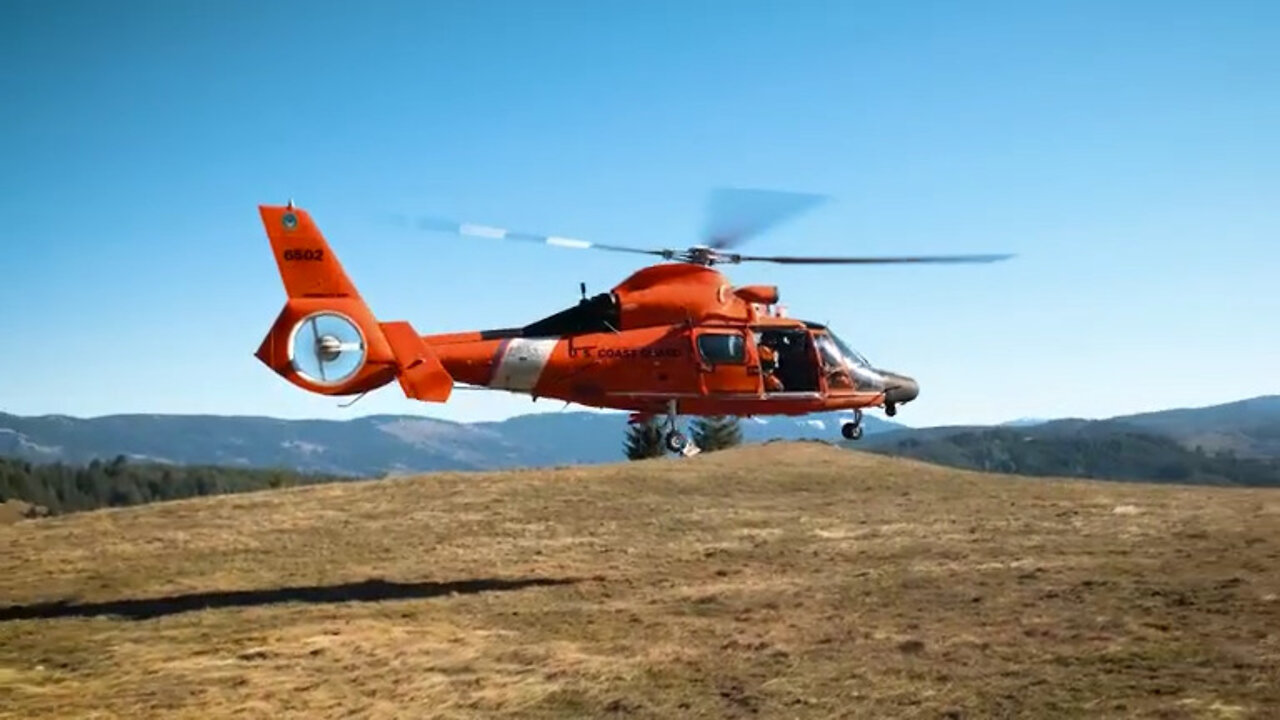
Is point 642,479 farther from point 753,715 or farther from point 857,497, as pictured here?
point 753,715

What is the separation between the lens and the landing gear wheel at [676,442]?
23.9m

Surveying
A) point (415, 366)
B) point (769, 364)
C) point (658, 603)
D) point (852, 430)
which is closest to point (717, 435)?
point (658, 603)

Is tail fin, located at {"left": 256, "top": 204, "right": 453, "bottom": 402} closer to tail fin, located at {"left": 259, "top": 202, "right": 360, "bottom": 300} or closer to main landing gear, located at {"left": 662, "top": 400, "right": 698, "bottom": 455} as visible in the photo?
tail fin, located at {"left": 259, "top": 202, "right": 360, "bottom": 300}

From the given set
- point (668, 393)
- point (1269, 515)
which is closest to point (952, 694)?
point (668, 393)

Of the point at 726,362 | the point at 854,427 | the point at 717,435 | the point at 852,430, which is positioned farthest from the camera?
the point at 717,435

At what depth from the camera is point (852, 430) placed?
2609 centimetres

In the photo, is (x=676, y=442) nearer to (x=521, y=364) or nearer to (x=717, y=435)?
(x=521, y=364)

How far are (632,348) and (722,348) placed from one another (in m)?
2.23

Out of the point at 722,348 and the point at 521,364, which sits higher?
the point at 722,348

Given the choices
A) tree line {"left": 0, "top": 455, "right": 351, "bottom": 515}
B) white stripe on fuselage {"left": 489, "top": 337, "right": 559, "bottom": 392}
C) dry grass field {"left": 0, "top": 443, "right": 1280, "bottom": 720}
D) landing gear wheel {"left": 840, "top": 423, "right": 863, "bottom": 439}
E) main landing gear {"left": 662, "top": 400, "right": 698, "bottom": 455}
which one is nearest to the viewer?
dry grass field {"left": 0, "top": 443, "right": 1280, "bottom": 720}

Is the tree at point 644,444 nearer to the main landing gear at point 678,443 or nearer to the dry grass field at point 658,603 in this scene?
the dry grass field at point 658,603

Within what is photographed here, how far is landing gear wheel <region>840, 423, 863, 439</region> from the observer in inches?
1013

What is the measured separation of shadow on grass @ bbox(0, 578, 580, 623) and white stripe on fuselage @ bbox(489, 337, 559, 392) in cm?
893

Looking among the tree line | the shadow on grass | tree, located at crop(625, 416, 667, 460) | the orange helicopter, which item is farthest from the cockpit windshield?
the tree line
